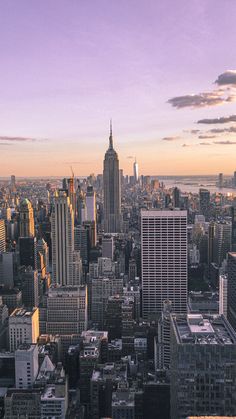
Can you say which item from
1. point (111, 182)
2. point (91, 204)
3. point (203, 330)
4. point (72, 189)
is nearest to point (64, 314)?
point (203, 330)

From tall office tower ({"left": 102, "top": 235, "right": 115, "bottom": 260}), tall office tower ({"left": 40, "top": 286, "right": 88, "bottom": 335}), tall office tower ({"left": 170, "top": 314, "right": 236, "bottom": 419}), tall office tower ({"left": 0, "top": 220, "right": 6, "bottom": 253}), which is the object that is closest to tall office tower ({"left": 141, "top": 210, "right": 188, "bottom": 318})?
tall office tower ({"left": 40, "top": 286, "right": 88, "bottom": 335})

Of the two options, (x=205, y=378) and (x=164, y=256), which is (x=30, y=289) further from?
(x=205, y=378)

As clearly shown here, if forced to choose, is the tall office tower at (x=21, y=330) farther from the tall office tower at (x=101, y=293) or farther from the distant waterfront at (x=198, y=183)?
the distant waterfront at (x=198, y=183)

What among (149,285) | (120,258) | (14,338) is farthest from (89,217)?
(14,338)

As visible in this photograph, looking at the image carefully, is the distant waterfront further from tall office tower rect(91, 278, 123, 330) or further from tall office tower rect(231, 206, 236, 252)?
tall office tower rect(91, 278, 123, 330)

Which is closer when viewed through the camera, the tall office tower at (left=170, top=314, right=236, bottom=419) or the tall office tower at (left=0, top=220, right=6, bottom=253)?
the tall office tower at (left=170, top=314, right=236, bottom=419)
